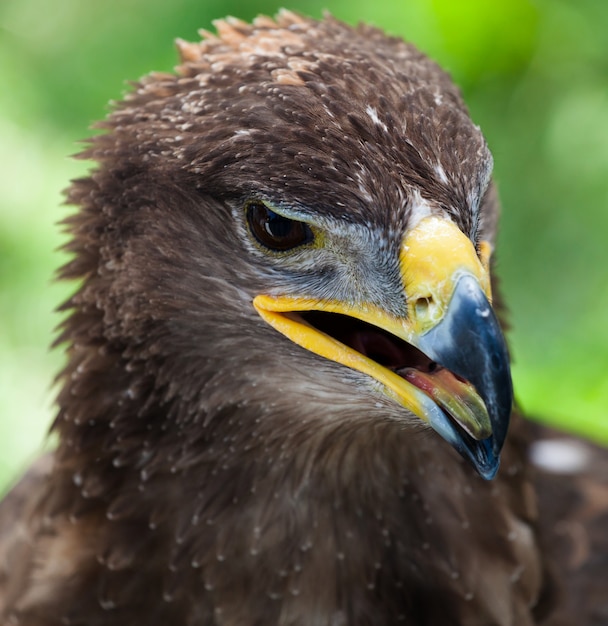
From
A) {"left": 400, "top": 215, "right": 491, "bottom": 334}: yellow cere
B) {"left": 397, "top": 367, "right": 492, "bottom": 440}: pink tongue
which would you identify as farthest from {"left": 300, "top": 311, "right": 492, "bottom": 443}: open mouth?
{"left": 400, "top": 215, "right": 491, "bottom": 334}: yellow cere

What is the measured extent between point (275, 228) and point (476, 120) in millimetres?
3271

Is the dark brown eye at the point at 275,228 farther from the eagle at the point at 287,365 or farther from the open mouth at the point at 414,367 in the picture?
the open mouth at the point at 414,367

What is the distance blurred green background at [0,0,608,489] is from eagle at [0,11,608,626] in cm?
218

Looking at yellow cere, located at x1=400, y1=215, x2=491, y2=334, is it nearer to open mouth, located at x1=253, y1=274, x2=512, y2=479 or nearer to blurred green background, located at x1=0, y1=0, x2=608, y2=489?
open mouth, located at x1=253, y1=274, x2=512, y2=479

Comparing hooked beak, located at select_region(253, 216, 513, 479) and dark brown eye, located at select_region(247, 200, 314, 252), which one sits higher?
dark brown eye, located at select_region(247, 200, 314, 252)

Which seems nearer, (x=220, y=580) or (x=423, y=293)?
(x=423, y=293)

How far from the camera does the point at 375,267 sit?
76.7 inches

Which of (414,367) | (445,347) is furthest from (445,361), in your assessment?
(414,367)

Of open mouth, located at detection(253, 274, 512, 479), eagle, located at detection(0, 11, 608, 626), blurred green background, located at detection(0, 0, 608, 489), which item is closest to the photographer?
open mouth, located at detection(253, 274, 512, 479)

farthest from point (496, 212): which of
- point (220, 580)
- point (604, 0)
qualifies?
point (604, 0)

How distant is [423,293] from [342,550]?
→ 0.67 m

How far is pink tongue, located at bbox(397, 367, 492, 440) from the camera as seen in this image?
1.84 m

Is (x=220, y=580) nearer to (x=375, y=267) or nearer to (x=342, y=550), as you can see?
(x=342, y=550)

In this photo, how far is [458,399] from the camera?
1.86 metres
